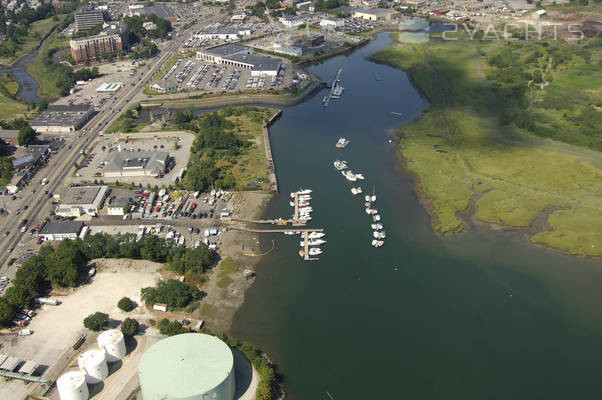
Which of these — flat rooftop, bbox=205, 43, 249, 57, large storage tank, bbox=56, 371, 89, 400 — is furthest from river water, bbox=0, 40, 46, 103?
large storage tank, bbox=56, 371, 89, 400

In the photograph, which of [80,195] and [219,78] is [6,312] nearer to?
[80,195]

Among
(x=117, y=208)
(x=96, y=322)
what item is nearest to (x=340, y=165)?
(x=117, y=208)

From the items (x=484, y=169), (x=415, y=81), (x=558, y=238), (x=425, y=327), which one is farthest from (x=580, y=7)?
(x=425, y=327)

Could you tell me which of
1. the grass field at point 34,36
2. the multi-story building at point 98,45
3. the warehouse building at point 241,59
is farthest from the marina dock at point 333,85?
the grass field at point 34,36

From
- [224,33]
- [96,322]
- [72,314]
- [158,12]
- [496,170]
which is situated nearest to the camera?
[96,322]

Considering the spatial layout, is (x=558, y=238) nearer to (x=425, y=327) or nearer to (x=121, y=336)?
(x=425, y=327)
